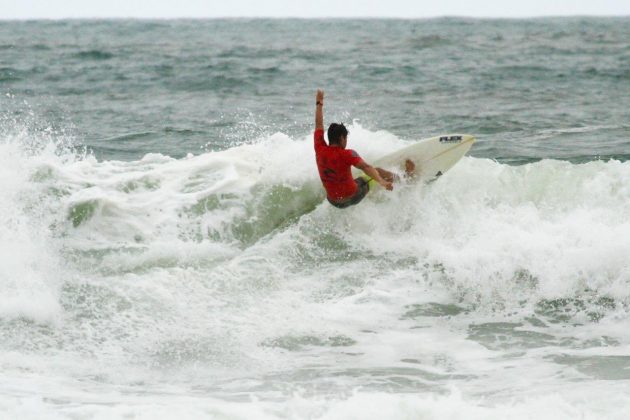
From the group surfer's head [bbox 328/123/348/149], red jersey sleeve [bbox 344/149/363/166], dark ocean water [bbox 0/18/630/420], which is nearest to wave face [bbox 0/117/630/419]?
dark ocean water [bbox 0/18/630/420]

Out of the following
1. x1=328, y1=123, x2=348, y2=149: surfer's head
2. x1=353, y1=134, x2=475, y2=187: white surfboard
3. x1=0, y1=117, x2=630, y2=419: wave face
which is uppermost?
x1=328, y1=123, x2=348, y2=149: surfer's head

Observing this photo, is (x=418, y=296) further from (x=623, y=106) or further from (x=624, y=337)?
(x=623, y=106)

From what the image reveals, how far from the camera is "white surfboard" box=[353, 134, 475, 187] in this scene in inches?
410

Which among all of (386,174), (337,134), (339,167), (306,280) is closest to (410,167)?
(386,174)

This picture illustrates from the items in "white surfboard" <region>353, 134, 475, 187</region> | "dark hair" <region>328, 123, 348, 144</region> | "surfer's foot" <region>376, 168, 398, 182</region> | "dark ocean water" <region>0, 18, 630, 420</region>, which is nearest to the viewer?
"dark ocean water" <region>0, 18, 630, 420</region>

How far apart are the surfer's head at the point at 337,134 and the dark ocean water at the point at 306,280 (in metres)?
1.27

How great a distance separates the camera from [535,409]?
6129 millimetres

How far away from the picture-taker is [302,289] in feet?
29.5

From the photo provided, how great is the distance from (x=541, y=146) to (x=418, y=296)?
692 cm

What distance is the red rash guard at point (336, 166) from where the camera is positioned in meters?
9.36

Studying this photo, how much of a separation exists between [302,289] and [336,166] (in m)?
1.38

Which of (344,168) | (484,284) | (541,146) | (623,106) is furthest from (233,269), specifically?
(623,106)

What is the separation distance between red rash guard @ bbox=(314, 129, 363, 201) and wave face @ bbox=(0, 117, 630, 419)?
2.32ft

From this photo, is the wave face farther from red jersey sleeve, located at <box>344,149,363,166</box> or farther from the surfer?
red jersey sleeve, located at <box>344,149,363,166</box>
